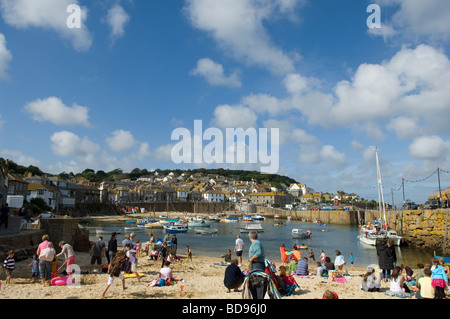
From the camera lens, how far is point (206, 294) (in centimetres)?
1113

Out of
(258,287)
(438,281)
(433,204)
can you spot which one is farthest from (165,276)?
(433,204)

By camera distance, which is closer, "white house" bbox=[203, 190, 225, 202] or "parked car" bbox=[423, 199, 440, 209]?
"parked car" bbox=[423, 199, 440, 209]

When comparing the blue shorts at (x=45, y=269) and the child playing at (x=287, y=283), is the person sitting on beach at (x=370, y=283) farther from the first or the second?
the blue shorts at (x=45, y=269)

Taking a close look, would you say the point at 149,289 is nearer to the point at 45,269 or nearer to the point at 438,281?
the point at 45,269

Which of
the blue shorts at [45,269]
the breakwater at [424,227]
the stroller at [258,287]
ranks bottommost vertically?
the breakwater at [424,227]

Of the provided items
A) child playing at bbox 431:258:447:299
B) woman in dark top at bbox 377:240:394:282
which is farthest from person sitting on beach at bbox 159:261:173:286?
child playing at bbox 431:258:447:299

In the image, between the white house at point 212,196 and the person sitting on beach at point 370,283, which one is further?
the white house at point 212,196

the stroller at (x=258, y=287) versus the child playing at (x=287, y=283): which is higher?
the stroller at (x=258, y=287)

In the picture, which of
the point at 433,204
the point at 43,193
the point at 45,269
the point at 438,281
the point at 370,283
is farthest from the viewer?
the point at 43,193

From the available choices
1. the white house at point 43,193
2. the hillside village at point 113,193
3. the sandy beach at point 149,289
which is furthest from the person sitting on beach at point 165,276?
the white house at point 43,193

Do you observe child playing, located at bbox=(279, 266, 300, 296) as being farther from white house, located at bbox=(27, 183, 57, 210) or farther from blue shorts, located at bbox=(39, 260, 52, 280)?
white house, located at bbox=(27, 183, 57, 210)
